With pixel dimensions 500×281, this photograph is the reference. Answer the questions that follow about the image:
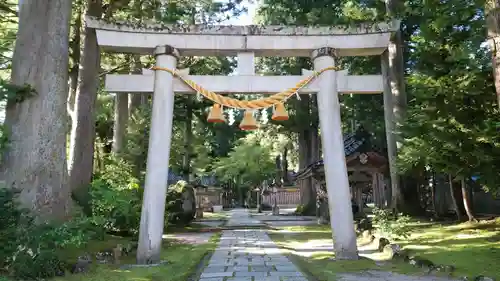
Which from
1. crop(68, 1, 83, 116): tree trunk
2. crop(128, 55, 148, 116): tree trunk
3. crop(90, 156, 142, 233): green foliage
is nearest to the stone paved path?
crop(90, 156, 142, 233): green foliage

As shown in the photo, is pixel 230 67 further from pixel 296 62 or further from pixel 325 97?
pixel 325 97

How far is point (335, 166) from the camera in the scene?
8.07 m

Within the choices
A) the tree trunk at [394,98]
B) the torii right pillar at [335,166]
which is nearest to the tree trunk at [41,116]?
the torii right pillar at [335,166]

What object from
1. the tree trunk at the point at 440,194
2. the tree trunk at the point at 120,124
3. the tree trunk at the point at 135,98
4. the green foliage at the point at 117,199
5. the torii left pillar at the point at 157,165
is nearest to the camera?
the torii left pillar at the point at 157,165

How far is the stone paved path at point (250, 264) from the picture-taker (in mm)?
6336

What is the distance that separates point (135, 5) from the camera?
13.9m

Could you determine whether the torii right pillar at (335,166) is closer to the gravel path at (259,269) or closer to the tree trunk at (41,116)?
the gravel path at (259,269)

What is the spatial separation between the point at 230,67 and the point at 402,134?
11602 mm

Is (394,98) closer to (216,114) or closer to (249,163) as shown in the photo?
(216,114)

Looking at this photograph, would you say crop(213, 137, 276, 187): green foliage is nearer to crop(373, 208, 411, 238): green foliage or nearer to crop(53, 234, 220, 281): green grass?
crop(373, 208, 411, 238): green foliage

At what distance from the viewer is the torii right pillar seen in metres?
7.95

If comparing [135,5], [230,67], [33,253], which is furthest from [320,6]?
[33,253]

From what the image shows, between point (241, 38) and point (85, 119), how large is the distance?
528cm

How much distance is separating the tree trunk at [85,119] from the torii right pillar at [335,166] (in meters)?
6.41
